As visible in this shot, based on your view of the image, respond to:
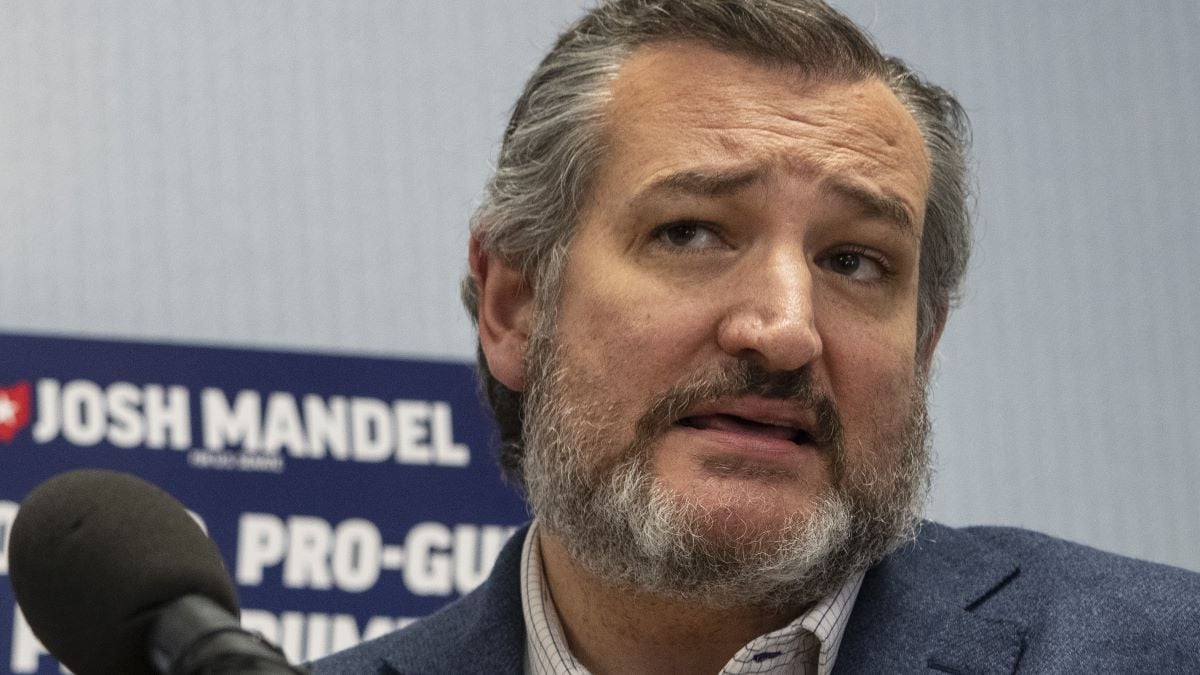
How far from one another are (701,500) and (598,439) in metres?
0.19

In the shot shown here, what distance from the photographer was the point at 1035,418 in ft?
12.0

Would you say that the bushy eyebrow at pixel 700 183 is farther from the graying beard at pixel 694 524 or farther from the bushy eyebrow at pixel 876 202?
the graying beard at pixel 694 524

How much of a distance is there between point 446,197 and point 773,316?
181cm

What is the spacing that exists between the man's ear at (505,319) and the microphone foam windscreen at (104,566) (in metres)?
1.00

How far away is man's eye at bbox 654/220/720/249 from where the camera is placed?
1.90 meters

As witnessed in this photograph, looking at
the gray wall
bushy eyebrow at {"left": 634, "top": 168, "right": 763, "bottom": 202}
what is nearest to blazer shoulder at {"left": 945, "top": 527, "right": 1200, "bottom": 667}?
bushy eyebrow at {"left": 634, "top": 168, "right": 763, "bottom": 202}

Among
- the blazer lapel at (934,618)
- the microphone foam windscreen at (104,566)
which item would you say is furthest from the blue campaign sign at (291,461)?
the microphone foam windscreen at (104,566)

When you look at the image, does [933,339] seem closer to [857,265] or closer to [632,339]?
[857,265]

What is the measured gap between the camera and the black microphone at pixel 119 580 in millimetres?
1058

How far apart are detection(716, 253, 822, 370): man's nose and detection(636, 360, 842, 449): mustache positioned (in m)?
0.01

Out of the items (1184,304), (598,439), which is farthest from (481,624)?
(1184,304)

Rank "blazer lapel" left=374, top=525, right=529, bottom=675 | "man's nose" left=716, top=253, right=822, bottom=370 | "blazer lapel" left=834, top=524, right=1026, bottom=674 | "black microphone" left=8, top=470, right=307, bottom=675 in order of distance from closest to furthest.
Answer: "black microphone" left=8, top=470, right=307, bottom=675
"man's nose" left=716, top=253, right=822, bottom=370
"blazer lapel" left=834, top=524, right=1026, bottom=674
"blazer lapel" left=374, top=525, right=529, bottom=675

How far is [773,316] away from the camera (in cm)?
178

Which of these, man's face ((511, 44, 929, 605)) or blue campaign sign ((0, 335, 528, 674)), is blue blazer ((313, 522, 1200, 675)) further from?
blue campaign sign ((0, 335, 528, 674))
